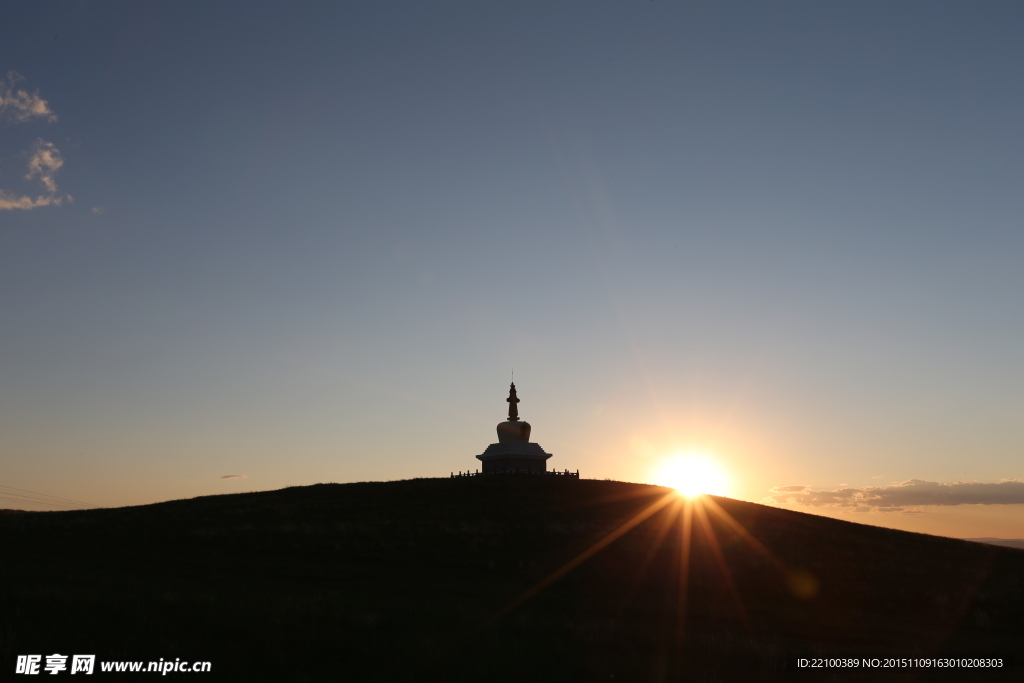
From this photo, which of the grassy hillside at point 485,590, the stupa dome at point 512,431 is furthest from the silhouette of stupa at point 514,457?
the grassy hillside at point 485,590

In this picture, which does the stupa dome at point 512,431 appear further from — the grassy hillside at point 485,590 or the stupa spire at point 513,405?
the grassy hillside at point 485,590

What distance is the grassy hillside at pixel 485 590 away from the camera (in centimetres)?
1573

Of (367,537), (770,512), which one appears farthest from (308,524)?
(770,512)

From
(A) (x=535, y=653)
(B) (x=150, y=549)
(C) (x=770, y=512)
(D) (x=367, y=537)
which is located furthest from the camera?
(C) (x=770, y=512)

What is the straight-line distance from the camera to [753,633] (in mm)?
22750

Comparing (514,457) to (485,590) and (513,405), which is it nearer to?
(513,405)

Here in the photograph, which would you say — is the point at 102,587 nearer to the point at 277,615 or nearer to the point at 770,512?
the point at 277,615

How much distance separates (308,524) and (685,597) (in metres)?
23.7

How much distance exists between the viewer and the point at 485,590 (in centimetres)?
2802

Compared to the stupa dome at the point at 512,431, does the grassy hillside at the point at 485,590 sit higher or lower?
lower

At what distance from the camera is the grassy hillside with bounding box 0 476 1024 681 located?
51.6 ft

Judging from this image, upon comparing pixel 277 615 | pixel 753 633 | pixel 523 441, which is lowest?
pixel 753 633

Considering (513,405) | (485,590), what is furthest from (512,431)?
(485,590)

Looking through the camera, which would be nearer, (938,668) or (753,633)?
(938,668)
